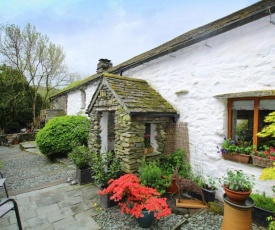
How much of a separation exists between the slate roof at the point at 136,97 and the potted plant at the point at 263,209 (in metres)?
3.01

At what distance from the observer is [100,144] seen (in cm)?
631

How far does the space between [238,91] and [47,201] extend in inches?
223

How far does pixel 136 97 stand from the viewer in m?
5.34

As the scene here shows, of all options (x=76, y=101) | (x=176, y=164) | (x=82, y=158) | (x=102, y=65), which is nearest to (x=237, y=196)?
(x=176, y=164)

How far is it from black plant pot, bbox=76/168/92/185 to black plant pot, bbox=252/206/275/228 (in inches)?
183

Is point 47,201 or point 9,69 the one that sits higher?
point 9,69

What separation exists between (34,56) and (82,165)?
1638 centimetres

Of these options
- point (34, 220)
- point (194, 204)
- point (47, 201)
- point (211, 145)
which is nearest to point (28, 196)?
point (47, 201)

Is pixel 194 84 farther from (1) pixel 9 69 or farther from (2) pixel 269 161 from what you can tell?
(1) pixel 9 69

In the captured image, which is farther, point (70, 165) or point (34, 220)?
point (70, 165)

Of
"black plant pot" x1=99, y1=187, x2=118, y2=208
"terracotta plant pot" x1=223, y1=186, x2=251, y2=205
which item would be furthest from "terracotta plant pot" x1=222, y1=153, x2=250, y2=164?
"black plant pot" x1=99, y1=187, x2=118, y2=208

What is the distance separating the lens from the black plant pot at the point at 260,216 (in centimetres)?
330

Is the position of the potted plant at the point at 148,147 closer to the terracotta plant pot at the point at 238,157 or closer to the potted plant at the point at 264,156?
the terracotta plant pot at the point at 238,157

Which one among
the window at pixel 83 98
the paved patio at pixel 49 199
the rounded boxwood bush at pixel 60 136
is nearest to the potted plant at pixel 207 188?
the paved patio at pixel 49 199
